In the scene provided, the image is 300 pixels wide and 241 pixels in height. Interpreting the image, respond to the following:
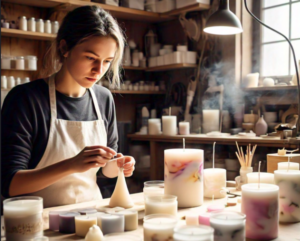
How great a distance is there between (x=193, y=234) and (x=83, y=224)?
0.39 meters

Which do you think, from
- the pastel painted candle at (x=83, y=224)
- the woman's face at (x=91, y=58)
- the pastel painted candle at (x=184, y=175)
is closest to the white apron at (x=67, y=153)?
the woman's face at (x=91, y=58)

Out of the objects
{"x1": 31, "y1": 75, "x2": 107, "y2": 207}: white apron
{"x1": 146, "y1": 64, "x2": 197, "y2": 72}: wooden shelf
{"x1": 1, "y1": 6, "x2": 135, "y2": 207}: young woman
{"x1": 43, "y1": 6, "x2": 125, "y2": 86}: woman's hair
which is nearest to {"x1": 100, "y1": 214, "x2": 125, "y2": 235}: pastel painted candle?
{"x1": 1, "y1": 6, "x2": 135, "y2": 207}: young woman

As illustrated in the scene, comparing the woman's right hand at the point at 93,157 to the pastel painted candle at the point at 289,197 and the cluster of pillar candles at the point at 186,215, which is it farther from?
the pastel painted candle at the point at 289,197

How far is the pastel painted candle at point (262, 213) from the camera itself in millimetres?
1062

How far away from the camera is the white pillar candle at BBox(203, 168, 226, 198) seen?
155 cm

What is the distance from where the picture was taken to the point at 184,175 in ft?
4.43

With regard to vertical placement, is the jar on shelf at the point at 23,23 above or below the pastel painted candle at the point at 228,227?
above

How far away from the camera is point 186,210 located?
133cm

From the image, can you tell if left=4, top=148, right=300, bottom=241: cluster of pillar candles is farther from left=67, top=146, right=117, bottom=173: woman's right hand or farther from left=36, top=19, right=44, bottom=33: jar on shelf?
left=36, top=19, right=44, bottom=33: jar on shelf

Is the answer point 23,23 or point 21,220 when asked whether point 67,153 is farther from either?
point 23,23

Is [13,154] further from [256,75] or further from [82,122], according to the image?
[256,75]

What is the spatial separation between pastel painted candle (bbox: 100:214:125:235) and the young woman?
0.40 m

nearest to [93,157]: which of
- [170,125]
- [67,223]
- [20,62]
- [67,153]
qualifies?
[67,223]

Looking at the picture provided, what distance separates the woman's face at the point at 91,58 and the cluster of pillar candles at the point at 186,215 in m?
0.60
